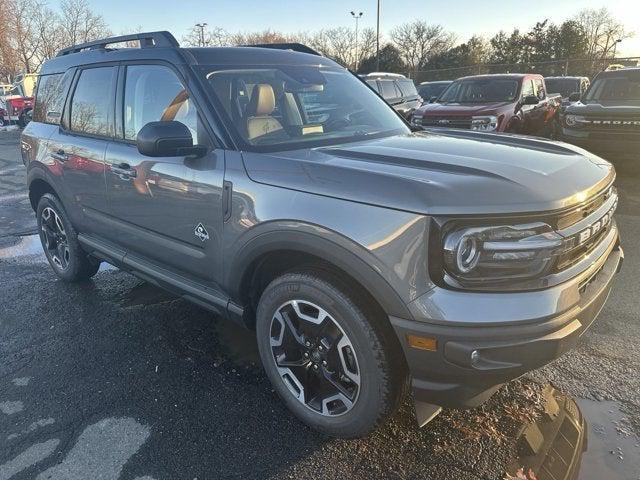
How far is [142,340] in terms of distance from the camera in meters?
3.58

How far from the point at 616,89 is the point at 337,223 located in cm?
927

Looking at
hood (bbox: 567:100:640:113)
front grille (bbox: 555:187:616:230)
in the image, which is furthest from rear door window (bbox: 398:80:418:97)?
front grille (bbox: 555:187:616:230)

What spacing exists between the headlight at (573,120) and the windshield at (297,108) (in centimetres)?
599

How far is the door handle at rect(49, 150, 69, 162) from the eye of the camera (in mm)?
4023

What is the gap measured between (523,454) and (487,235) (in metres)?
1.16

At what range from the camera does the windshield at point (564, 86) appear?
1856 cm

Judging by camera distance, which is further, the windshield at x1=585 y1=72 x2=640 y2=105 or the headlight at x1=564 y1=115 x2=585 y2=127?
the windshield at x1=585 y1=72 x2=640 y2=105

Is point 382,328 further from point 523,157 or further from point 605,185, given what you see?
point 605,185

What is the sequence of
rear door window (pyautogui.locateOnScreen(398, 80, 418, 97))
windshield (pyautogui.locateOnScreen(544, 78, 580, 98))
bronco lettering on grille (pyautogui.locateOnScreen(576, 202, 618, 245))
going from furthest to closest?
windshield (pyautogui.locateOnScreen(544, 78, 580, 98))
rear door window (pyautogui.locateOnScreen(398, 80, 418, 97))
bronco lettering on grille (pyautogui.locateOnScreen(576, 202, 618, 245))

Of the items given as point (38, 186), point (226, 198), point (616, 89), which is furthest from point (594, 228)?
point (616, 89)

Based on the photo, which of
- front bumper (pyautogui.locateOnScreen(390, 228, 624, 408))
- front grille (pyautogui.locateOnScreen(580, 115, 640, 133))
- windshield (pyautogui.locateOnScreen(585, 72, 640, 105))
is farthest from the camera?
windshield (pyautogui.locateOnScreen(585, 72, 640, 105))

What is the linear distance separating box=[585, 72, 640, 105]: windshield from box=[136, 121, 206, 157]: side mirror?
8.68 metres

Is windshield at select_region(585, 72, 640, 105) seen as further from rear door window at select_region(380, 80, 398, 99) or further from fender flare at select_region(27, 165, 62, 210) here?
fender flare at select_region(27, 165, 62, 210)

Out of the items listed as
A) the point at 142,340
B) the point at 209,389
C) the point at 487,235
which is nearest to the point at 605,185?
the point at 487,235
